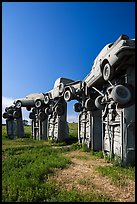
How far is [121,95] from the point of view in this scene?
8.83 meters

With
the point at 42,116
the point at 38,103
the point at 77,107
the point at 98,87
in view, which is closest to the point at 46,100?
the point at 38,103

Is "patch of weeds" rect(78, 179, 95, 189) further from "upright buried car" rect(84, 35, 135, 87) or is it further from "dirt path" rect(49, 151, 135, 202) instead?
"upright buried car" rect(84, 35, 135, 87)

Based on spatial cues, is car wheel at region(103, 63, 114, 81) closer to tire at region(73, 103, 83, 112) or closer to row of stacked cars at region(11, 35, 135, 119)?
row of stacked cars at region(11, 35, 135, 119)

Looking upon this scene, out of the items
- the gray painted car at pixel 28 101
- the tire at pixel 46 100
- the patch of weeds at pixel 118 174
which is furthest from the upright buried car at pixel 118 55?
the gray painted car at pixel 28 101

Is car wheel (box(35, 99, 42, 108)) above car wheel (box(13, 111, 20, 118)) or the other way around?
above

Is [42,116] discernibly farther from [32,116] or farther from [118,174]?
[118,174]

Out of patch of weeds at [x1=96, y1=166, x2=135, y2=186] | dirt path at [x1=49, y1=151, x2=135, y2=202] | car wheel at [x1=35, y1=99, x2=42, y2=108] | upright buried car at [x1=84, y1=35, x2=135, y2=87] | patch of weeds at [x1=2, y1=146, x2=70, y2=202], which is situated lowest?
dirt path at [x1=49, y1=151, x2=135, y2=202]

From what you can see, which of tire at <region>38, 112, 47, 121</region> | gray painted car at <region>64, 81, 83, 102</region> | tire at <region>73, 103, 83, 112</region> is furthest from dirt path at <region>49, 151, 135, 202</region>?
tire at <region>38, 112, 47, 121</region>

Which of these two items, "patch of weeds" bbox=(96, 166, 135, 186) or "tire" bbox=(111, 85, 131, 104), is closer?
"patch of weeds" bbox=(96, 166, 135, 186)

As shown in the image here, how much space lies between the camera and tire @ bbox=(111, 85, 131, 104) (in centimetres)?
873

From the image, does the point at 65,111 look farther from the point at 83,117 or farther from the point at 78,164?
the point at 78,164

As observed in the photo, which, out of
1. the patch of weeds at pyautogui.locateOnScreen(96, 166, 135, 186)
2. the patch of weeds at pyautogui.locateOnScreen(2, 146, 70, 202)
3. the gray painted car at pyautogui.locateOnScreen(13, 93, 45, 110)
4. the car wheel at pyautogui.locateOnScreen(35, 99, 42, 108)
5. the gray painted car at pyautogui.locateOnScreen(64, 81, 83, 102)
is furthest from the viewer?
the gray painted car at pyautogui.locateOnScreen(13, 93, 45, 110)

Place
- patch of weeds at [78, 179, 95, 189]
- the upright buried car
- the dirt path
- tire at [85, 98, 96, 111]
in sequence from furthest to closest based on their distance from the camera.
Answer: tire at [85, 98, 96, 111]
the upright buried car
patch of weeds at [78, 179, 95, 189]
the dirt path

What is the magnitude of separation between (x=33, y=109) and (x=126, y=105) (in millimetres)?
18942
